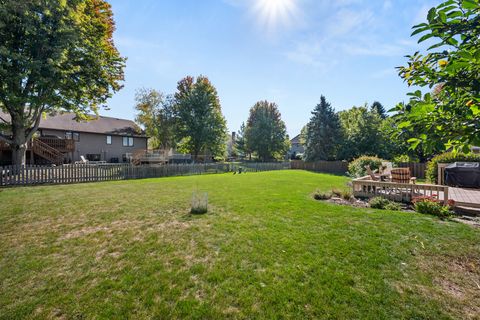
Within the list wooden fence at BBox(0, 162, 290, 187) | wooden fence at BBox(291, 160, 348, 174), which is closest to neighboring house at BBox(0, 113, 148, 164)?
wooden fence at BBox(0, 162, 290, 187)

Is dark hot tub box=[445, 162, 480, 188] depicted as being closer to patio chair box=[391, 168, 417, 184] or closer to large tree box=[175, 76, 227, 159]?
patio chair box=[391, 168, 417, 184]

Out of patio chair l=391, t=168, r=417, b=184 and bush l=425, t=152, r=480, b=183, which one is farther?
bush l=425, t=152, r=480, b=183

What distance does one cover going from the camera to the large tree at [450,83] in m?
1.98

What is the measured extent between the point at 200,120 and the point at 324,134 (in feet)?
59.8

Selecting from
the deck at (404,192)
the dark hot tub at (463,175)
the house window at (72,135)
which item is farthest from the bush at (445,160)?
the house window at (72,135)

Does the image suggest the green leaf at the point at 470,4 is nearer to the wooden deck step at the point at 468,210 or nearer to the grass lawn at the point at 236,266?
the grass lawn at the point at 236,266

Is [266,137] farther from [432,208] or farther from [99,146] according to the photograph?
[432,208]

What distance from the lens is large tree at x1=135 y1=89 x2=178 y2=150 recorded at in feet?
121

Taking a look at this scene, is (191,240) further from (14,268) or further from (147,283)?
(14,268)

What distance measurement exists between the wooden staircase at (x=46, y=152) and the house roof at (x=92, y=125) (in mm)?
3648

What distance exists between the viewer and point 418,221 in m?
5.62

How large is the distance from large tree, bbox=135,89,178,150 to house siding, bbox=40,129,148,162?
5.33 meters

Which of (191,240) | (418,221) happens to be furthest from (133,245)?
(418,221)

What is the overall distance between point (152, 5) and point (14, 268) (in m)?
10.0
